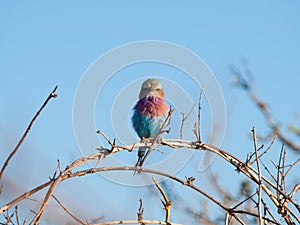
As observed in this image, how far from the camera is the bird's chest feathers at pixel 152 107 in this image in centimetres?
427

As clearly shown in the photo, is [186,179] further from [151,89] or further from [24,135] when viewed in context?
[151,89]

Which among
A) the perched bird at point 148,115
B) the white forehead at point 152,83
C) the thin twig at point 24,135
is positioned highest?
the perched bird at point 148,115

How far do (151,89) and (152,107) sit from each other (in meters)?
0.29

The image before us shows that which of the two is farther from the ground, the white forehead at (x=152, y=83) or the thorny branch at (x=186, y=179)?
the white forehead at (x=152, y=83)

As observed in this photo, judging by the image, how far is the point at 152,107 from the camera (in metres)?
4.32

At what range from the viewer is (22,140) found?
189cm

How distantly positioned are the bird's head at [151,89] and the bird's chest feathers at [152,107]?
0.19ft

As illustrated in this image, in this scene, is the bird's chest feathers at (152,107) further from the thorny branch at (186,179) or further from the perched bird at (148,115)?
the thorny branch at (186,179)

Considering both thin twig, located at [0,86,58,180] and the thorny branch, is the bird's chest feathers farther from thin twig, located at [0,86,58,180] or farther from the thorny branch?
thin twig, located at [0,86,58,180]

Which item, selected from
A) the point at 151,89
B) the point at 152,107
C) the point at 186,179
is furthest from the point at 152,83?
the point at 186,179

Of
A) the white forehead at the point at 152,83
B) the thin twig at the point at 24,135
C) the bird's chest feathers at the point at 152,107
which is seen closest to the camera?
the thin twig at the point at 24,135

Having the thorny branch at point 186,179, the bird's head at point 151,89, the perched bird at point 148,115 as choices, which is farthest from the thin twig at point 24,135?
the perched bird at point 148,115

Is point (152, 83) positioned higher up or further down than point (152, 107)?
further down

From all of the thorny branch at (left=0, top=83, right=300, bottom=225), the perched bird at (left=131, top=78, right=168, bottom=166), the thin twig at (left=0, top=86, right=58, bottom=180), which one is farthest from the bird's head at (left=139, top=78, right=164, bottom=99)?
the thin twig at (left=0, top=86, right=58, bottom=180)
